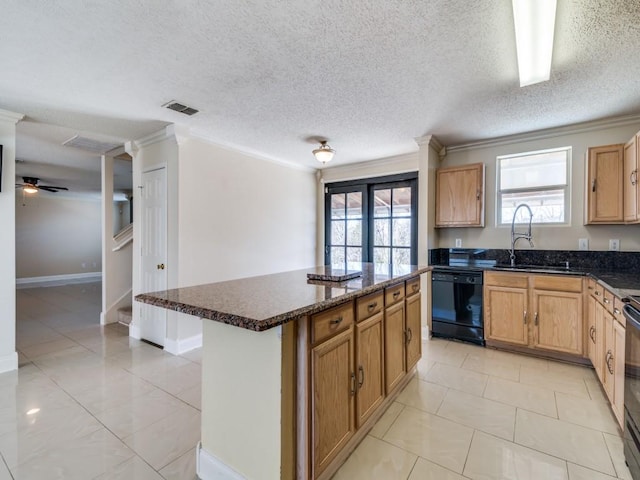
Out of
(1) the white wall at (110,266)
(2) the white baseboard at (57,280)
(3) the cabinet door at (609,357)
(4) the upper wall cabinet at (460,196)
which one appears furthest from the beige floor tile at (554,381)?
(2) the white baseboard at (57,280)

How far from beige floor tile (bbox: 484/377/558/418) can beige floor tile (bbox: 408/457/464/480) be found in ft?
3.18

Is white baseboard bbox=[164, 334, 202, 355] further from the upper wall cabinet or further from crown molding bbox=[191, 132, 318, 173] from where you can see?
the upper wall cabinet

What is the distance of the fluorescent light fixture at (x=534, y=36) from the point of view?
1551 millimetres

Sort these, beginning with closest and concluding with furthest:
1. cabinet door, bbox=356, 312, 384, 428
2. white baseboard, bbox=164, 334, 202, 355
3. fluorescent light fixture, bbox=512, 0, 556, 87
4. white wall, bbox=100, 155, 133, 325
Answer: fluorescent light fixture, bbox=512, 0, 556, 87
cabinet door, bbox=356, 312, 384, 428
white baseboard, bbox=164, 334, 202, 355
white wall, bbox=100, 155, 133, 325

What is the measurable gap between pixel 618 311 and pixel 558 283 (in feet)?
3.48

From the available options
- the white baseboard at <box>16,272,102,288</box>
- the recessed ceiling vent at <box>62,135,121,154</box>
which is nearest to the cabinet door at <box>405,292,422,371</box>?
the recessed ceiling vent at <box>62,135,121,154</box>

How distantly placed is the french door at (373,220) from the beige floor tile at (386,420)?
2.19 m

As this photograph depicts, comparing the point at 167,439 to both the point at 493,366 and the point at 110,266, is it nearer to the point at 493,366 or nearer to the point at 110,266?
the point at 493,366

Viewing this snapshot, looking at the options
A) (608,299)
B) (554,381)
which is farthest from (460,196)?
(554,381)

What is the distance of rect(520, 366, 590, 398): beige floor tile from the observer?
8.11 ft

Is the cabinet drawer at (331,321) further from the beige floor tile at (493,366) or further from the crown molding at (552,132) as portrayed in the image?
the crown molding at (552,132)

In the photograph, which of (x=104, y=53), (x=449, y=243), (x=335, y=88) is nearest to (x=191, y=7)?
(x=104, y=53)

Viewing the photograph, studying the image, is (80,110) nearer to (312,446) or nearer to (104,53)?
(104,53)

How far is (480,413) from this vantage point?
2.16 m
